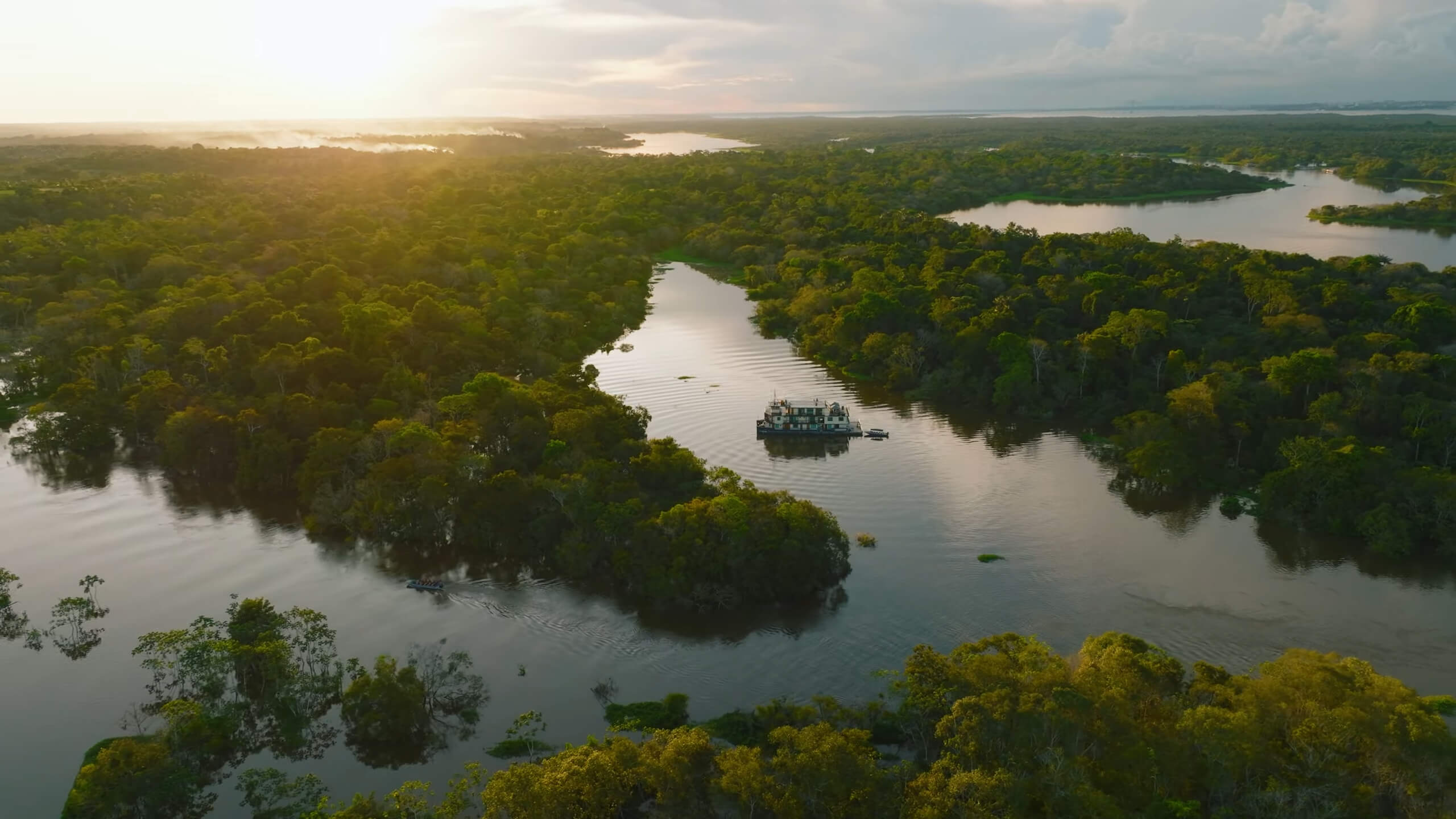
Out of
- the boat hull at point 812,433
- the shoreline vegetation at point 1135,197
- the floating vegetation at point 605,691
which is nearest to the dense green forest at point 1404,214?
the shoreline vegetation at point 1135,197

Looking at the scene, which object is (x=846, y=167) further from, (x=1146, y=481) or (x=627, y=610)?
(x=627, y=610)

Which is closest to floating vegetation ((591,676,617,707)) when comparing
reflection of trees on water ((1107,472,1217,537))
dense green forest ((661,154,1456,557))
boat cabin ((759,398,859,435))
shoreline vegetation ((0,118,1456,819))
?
shoreline vegetation ((0,118,1456,819))

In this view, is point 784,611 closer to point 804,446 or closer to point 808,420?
point 804,446

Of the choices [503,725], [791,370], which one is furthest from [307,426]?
[791,370]

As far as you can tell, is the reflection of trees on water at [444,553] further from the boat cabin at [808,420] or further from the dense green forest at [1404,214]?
the dense green forest at [1404,214]

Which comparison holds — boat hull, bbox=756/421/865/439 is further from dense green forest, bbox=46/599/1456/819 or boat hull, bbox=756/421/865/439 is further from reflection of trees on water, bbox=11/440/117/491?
reflection of trees on water, bbox=11/440/117/491
